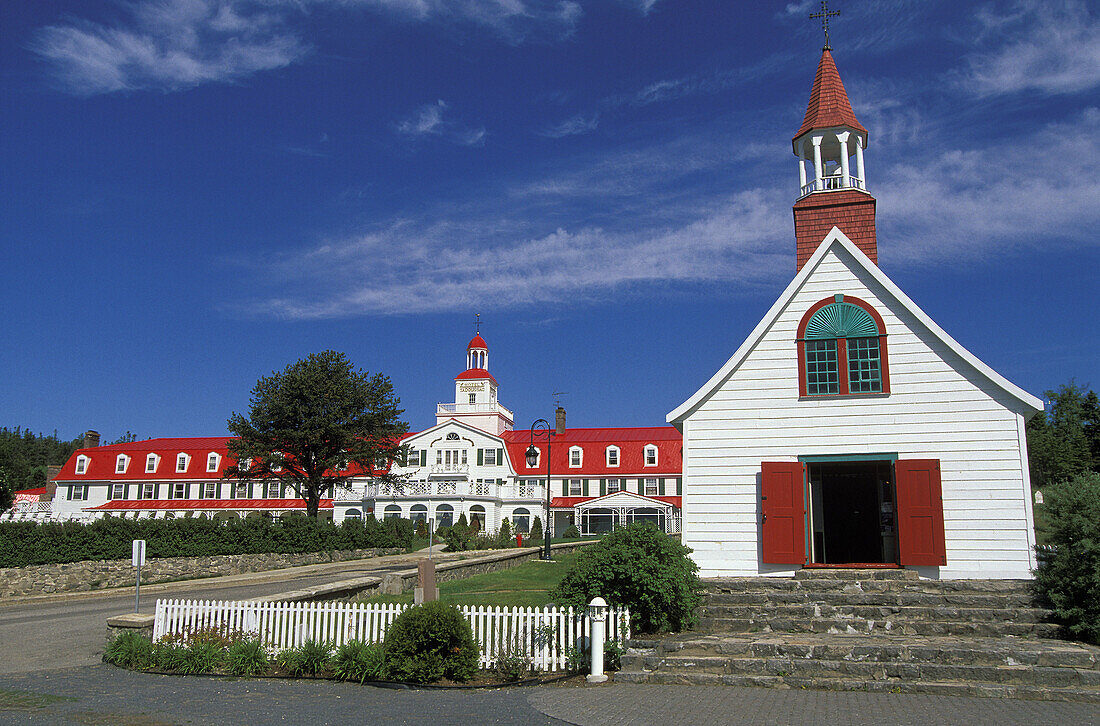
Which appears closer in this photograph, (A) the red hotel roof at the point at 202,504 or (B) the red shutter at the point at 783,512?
(B) the red shutter at the point at 783,512

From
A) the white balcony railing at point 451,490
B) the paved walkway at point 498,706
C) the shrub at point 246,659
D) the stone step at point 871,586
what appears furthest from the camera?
the white balcony railing at point 451,490

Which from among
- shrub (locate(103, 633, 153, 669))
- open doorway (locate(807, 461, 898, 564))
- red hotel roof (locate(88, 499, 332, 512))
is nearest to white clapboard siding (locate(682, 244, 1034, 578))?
open doorway (locate(807, 461, 898, 564))

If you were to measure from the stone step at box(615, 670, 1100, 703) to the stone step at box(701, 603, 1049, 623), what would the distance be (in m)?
2.39

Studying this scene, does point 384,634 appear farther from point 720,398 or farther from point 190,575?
point 190,575

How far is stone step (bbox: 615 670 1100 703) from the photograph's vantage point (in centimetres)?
959

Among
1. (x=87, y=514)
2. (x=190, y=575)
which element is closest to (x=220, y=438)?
(x=87, y=514)

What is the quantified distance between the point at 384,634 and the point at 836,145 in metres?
15.6

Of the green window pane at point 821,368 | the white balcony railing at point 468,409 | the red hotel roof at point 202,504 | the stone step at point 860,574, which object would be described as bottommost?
the stone step at point 860,574

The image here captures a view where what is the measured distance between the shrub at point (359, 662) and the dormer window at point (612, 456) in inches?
1921

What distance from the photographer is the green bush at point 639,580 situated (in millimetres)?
11953

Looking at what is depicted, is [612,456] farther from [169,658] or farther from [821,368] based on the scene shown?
[169,658]

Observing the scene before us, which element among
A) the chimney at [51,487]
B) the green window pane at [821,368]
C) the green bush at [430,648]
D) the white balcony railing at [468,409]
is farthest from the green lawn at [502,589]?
the chimney at [51,487]

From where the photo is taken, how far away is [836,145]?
19516 mm

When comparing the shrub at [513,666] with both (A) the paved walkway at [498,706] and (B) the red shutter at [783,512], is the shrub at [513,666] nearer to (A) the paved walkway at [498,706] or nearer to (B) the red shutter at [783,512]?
(A) the paved walkway at [498,706]
